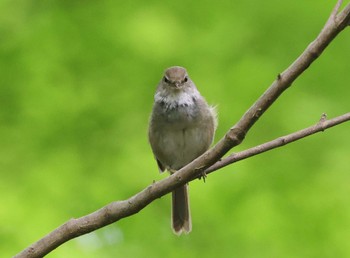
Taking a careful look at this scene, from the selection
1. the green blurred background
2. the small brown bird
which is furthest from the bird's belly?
the green blurred background

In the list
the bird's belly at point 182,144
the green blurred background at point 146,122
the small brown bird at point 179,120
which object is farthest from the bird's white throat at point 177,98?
the green blurred background at point 146,122

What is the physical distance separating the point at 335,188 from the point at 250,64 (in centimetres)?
117

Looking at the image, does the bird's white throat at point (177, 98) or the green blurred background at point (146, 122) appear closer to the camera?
the bird's white throat at point (177, 98)

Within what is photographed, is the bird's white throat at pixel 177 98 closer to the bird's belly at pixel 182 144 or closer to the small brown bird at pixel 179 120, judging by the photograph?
the small brown bird at pixel 179 120

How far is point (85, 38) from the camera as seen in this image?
20.7 feet

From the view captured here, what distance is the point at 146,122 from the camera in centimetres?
588

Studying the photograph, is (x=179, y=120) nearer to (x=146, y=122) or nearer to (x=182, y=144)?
(x=182, y=144)

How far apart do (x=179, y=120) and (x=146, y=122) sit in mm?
1100

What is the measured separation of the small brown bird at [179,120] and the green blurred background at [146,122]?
0.56 m

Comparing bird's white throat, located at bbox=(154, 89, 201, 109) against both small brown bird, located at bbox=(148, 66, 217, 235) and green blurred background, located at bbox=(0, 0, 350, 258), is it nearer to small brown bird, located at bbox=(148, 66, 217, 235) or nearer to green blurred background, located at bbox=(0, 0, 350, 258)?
small brown bird, located at bbox=(148, 66, 217, 235)

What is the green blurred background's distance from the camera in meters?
5.44

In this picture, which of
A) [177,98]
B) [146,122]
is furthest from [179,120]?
[146,122]

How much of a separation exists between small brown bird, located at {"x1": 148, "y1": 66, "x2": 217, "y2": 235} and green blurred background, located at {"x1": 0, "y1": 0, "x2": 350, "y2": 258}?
1.84 feet

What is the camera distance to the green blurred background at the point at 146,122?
5.44m
